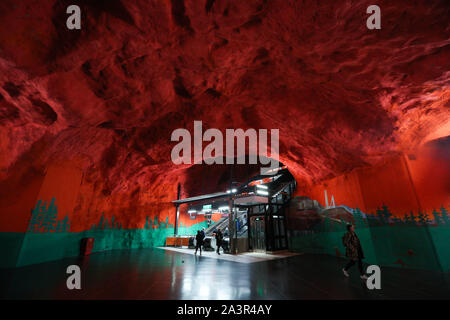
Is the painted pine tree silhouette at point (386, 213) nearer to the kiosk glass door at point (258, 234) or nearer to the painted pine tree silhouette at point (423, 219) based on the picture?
the painted pine tree silhouette at point (423, 219)

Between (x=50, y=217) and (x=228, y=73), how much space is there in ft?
36.5

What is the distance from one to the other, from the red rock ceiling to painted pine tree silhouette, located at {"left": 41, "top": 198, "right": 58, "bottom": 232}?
5.60 ft

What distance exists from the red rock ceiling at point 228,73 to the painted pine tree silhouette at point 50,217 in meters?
1.71

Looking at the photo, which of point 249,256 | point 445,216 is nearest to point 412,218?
point 445,216

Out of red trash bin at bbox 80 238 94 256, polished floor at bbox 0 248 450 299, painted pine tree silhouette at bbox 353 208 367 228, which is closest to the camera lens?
polished floor at bbox 0 248 450 299

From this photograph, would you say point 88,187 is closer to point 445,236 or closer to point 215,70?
point 215,70

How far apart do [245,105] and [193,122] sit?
364cm

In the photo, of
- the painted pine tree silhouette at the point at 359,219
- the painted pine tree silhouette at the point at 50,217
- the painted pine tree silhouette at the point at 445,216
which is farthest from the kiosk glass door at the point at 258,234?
the painted pine tree silhouette at the point at 50,217

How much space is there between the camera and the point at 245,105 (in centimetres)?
1095

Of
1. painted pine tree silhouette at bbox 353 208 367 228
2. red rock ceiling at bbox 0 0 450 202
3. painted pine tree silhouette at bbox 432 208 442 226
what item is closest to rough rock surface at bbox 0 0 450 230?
red rock ceiling at bbox 0 0 450 202

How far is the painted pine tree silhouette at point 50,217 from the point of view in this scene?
9.25m

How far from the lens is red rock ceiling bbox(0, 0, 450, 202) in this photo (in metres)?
5.75

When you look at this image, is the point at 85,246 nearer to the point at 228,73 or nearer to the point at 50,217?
the point at 50,217

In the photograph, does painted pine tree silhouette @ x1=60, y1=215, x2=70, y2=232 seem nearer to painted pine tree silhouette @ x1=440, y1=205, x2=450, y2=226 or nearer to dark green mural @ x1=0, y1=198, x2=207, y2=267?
dark green mural @ x1=0, y1=198, x2=207, y2=267
